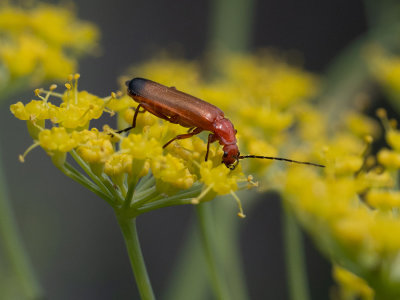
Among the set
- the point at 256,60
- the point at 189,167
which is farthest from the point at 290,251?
the point at 256,60

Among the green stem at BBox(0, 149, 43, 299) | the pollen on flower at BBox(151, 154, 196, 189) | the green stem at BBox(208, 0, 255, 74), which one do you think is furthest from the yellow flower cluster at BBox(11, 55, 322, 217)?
the green stem at BBox(208, 0, 255, 74)

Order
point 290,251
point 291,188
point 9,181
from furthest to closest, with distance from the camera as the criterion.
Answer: point 9,181 < point 290,251 < point 291,188

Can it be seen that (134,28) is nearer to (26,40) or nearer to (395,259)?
(26,40)

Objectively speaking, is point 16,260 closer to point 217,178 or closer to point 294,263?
point 217,178

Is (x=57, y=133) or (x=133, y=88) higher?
(x=133, y=88)

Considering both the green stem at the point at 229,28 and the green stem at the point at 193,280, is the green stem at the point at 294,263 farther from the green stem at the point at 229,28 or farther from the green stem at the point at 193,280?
the green stem at the point at 229,28

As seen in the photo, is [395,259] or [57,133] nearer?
[395,259]
